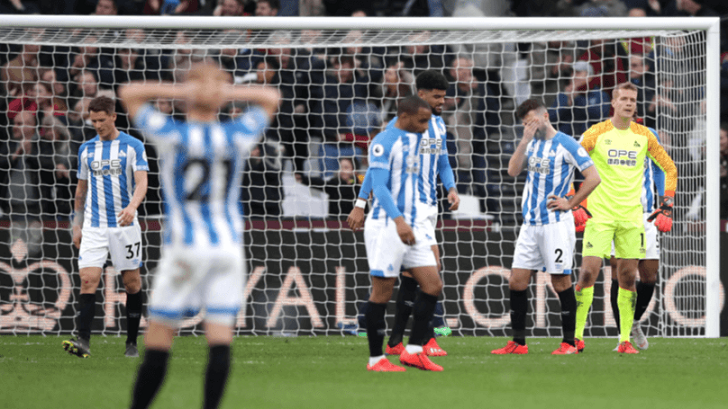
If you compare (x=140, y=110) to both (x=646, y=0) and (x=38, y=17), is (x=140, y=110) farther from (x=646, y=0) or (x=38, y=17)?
(x=646, y=0)

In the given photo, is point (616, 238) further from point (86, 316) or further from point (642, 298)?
point (86, 316)

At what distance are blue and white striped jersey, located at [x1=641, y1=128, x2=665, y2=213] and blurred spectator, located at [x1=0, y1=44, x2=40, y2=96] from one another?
20.9 ft

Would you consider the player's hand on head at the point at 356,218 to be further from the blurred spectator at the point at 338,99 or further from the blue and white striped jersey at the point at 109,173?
the blurred spectator at the point at 338,99

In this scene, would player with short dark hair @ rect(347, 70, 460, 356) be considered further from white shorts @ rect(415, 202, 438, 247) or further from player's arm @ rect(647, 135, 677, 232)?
player's arm @ rect(647, 135, 677, 232)

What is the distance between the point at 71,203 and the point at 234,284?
6749 mm

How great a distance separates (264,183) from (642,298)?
417cm

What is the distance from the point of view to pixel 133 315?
720 cm

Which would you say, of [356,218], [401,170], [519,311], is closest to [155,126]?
[401,170]

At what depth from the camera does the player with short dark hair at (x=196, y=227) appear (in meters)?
3.58

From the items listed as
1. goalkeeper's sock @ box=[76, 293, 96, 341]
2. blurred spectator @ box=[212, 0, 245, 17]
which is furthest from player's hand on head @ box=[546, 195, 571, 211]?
blurred spectator @ box=[212, 0, 245, 17]

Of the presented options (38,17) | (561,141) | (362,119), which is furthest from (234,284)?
(362,119)

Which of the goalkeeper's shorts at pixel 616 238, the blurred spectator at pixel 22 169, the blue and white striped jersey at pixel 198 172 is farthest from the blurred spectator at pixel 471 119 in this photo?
the blue and white striped jersey at pixel 198 172

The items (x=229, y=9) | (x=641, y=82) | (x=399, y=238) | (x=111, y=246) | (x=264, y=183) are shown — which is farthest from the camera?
(x=229, y=9)

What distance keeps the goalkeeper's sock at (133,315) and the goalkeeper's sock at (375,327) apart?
223 cm
